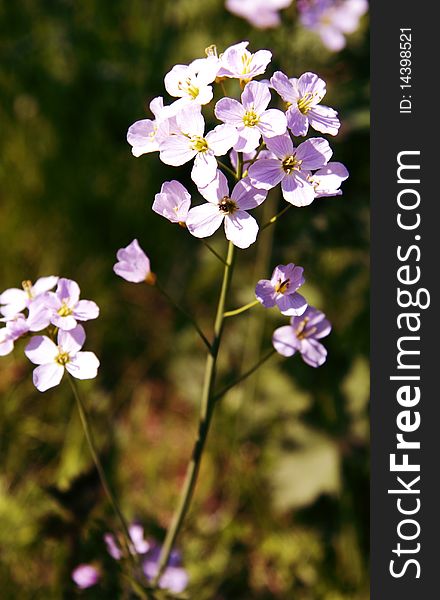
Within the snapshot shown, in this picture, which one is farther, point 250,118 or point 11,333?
point 11,333

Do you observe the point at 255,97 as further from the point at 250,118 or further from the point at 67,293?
the point at 67,293

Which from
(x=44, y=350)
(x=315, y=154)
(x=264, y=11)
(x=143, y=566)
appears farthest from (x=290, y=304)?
(x=264, y=11)

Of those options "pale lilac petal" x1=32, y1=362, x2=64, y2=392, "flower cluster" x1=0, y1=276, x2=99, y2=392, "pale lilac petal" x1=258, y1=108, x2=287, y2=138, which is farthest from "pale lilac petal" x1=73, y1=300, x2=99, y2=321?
"pale lilac petal" x1=258, y1=108, x2=287, y2=138

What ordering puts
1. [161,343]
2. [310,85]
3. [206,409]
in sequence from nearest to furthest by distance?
1. [310,85]
2. [206,409]
3. [161,343]

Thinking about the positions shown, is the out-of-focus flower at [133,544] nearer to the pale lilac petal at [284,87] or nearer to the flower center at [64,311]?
the flower center at [64,311]

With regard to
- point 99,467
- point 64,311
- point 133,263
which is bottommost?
point 99,467

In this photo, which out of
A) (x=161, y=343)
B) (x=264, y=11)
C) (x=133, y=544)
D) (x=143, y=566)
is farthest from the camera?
(x=161, y=343)
